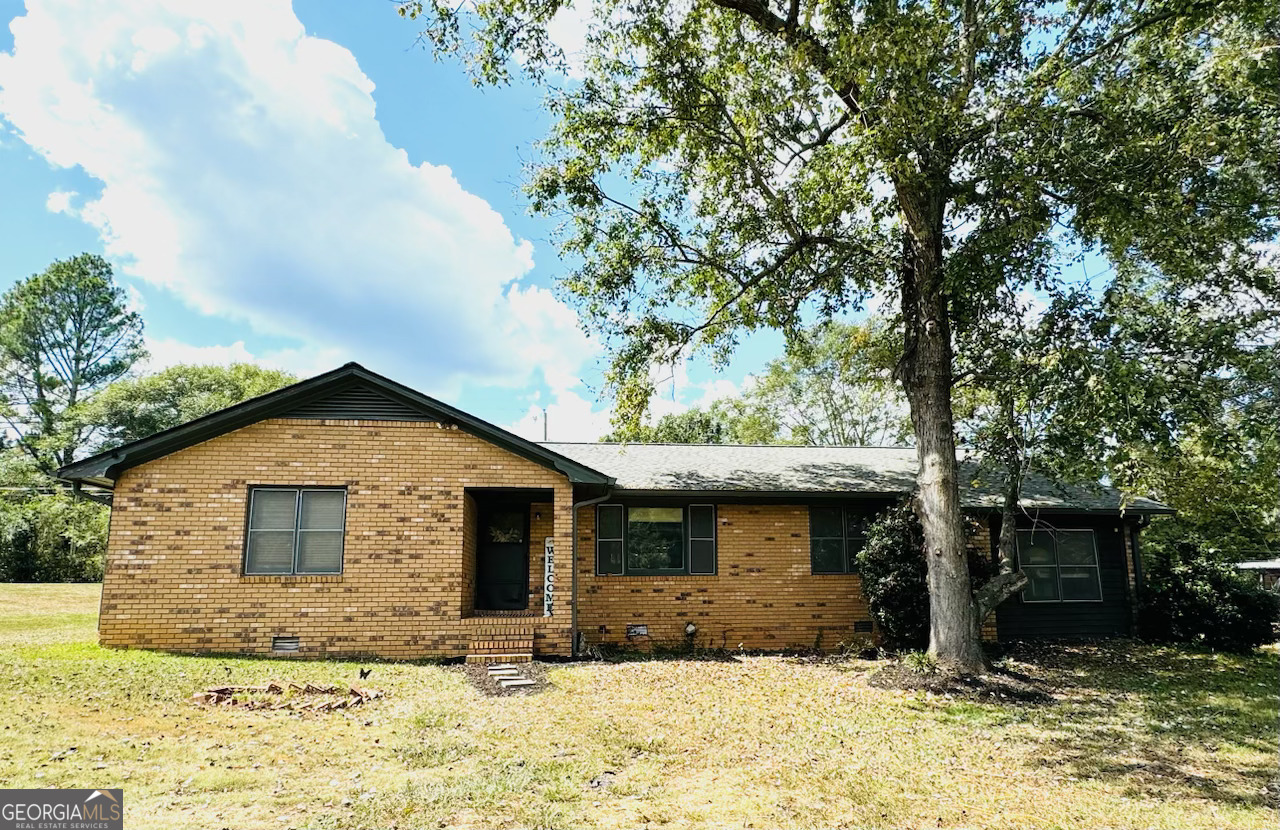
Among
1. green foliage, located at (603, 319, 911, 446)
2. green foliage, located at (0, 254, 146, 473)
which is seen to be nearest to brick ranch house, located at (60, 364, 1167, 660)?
green foliage, located at (603, 319, 911, 446)

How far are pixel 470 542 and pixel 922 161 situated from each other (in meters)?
9.09

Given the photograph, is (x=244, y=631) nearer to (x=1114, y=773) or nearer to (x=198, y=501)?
(x=198, y=501)

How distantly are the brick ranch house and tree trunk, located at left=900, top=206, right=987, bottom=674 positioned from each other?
2.58 metres

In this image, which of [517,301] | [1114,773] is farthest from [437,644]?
[517,301]

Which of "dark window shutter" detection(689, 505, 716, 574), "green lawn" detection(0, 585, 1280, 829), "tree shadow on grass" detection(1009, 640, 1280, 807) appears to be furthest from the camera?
"dark window shutter" detection(689, 505, 716, 574)

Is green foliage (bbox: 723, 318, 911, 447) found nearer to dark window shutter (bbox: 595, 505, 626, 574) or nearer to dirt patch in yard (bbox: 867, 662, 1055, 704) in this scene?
dark window shutter (bbox: 595, 505, 626, 574)

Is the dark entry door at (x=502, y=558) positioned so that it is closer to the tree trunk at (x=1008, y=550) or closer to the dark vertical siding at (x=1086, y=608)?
the tree trunk at (x=1008, y=550)

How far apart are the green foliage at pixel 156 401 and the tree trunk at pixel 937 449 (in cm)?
3098

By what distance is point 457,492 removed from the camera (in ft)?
36.8

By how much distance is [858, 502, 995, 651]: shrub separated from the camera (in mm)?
11781

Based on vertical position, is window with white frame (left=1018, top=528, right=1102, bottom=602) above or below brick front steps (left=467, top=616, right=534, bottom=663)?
above

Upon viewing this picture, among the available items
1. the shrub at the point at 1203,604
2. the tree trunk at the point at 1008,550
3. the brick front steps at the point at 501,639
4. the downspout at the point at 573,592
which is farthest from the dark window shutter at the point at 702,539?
the shrub at the point at 1203,604

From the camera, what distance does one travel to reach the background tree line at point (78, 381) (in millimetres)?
32906

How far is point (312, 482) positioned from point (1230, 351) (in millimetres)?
12818
